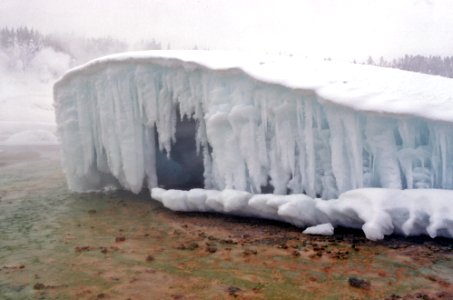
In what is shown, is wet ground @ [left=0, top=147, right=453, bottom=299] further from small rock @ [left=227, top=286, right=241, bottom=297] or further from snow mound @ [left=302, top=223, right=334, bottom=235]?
snow mound @ [left=302, top=223, right=334, bottom=235]

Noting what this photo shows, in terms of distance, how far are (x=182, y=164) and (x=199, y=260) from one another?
23.8ft

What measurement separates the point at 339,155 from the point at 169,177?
21.1 ft

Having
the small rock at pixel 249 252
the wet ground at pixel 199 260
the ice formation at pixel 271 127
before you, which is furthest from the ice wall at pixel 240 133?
the small rock at pixel 249 252

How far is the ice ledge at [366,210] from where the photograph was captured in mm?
7816

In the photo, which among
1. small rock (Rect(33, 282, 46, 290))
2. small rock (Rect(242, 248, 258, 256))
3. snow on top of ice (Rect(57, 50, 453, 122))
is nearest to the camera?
small rock (Rect(33, 282, 46, 290))

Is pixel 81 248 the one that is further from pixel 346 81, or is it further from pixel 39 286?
pixel 346 81

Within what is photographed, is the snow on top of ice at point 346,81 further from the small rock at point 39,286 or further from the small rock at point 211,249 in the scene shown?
the small rock at point 39,286

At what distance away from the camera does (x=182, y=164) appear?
14.6m

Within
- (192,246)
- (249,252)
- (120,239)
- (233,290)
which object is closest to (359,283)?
(233,290)

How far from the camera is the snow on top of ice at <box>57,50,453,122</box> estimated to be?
8403mm

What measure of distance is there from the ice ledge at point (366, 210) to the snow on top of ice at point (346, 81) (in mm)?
1398

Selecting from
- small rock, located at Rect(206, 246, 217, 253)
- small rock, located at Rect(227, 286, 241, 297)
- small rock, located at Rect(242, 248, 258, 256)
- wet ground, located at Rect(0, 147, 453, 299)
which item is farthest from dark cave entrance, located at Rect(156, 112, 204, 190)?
small rock, located at Rect(227, 286, 241, 297)

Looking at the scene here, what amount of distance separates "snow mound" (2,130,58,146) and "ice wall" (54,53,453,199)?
75.3 ft

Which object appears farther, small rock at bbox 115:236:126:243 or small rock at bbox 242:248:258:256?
small rock at bbox 115:236:126:243
